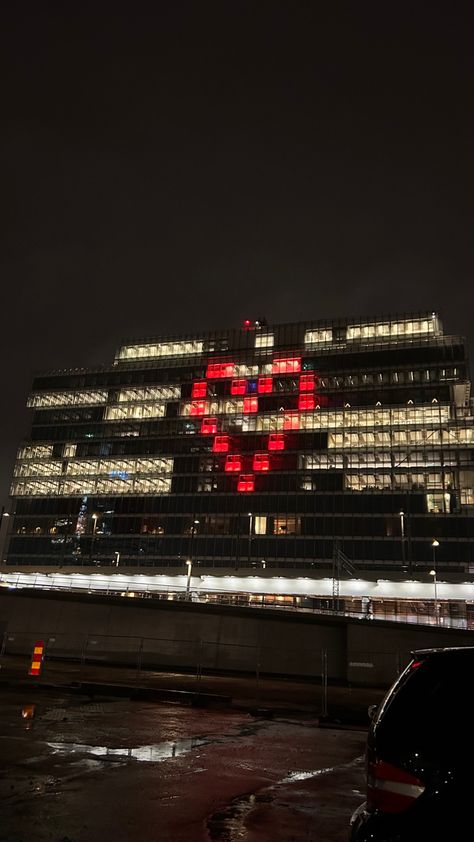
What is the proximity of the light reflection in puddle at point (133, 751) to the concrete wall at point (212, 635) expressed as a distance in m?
21.9

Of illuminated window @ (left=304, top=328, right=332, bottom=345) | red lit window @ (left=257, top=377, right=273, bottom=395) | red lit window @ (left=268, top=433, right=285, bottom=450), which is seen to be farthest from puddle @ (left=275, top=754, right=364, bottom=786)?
illuminated window @ (left=304, top=328, right=332, bottom=345)

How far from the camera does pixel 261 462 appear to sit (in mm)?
99000

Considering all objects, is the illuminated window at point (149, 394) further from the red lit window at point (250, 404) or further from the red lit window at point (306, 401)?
the red lit window at point (306, 401)

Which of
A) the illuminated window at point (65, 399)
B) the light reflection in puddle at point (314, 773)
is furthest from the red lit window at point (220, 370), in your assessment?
the light reflection in puddle at point (314, 773)

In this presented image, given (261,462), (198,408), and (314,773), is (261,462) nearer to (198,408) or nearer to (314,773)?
(198,408)

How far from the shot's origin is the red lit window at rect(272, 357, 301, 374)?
340 feet

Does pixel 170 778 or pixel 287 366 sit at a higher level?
pixel 287 366

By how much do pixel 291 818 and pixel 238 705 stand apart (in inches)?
575

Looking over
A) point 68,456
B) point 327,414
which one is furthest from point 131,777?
point 68,456

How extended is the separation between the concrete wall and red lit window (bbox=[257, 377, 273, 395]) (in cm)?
6536

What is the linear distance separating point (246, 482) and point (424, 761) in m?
95.1

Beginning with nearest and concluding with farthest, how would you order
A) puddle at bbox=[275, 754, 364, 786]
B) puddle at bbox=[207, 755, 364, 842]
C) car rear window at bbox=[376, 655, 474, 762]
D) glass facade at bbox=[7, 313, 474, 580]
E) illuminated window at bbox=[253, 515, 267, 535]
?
car rear window at bbox=[376, 655, 474, 762] → puddle at bbox=[207, 755, 364, 842] → puddle at bbox=[275, 754, 364, 786] → glass facade at bbox=[7, 313, 474, 580] → illuminated window at bbox=[253, 515, 267, 535]

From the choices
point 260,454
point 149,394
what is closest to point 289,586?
point 260,454

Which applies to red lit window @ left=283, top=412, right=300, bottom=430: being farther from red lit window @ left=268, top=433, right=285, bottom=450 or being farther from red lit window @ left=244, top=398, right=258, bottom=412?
red lit window @ left=244, top=398, right=258, bottom=412
